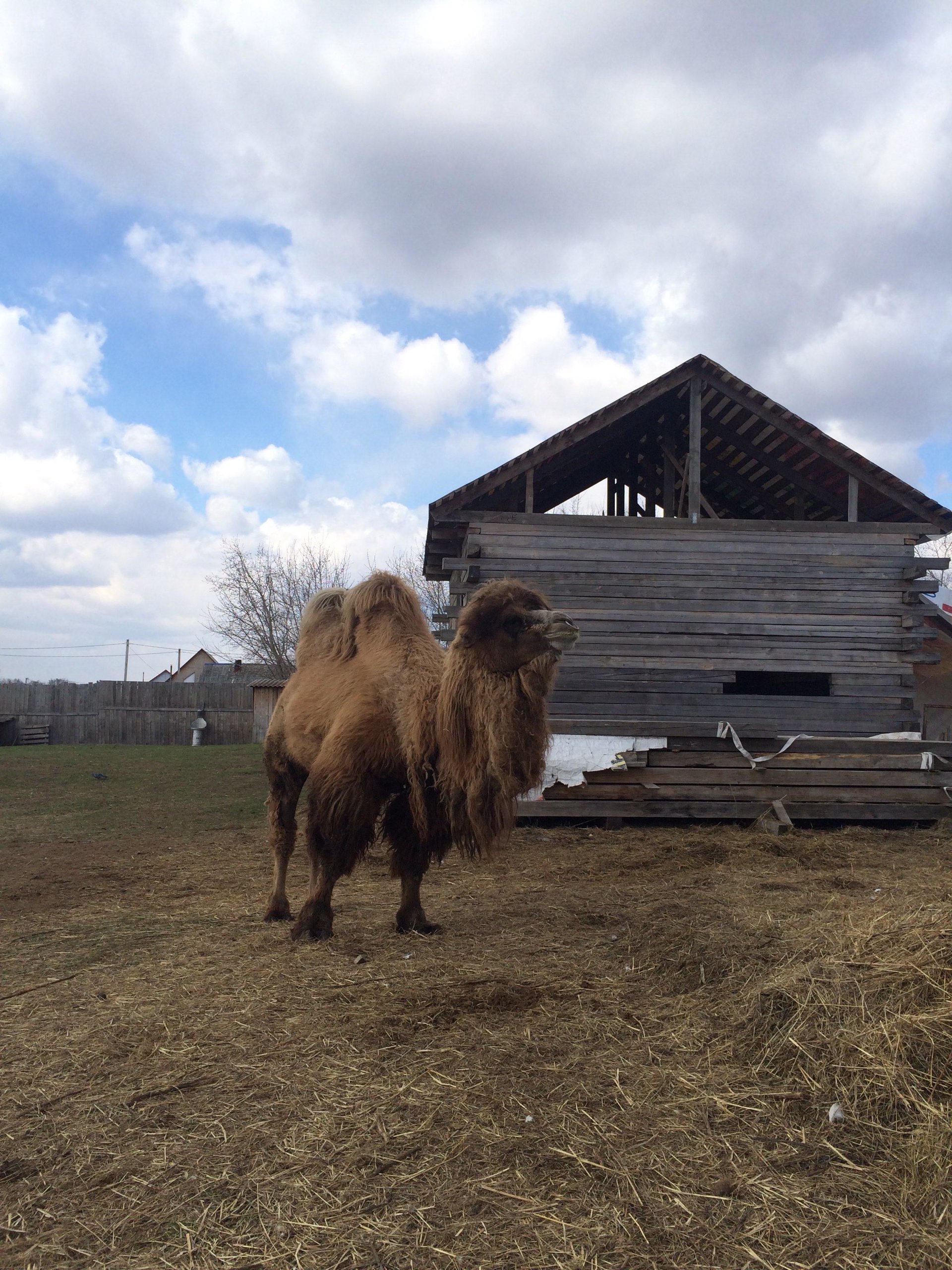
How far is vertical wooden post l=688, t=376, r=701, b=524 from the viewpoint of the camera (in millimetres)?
12484

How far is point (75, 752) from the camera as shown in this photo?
1084 inches

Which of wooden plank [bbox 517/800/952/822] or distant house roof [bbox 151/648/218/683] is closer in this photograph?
wooden plank [bbox 517/800/952/822]

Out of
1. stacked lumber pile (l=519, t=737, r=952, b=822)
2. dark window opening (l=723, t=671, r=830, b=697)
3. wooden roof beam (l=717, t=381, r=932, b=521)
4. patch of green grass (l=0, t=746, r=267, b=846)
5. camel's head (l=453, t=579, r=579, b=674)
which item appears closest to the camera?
camel's head (l=453, t=579, r=579, b=674)

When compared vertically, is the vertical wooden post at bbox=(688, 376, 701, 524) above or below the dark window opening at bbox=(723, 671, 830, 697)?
above

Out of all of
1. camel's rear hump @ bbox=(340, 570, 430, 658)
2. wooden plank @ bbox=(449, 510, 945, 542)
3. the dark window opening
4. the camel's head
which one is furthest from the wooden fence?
the camel's head

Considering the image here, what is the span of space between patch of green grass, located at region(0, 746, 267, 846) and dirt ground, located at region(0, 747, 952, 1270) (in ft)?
20.4

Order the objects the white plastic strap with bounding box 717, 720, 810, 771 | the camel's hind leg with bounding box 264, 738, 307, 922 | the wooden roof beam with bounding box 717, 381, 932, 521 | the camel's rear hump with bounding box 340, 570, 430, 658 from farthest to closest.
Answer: the wooden roof beam with bounding box 717, 381, 932, 521 < the white plastic strap with bounding box 717, 720, 810, 771 < the camel's hind leg with bounding box 264, 738, 307, 922 < the camel's rear hump with bounding box 340, 570, 430, 658

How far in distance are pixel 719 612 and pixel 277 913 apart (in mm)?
8415

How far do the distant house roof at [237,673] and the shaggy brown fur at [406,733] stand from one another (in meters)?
32.4

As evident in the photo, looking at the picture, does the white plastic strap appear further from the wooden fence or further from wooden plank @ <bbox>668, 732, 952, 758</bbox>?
the wooden fence

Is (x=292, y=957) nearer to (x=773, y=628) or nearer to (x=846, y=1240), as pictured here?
(x=846, y=1240)

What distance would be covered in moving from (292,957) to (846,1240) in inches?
141

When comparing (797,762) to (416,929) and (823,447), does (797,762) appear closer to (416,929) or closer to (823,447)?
(823,447)

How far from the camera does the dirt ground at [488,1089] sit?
7.93 ft
